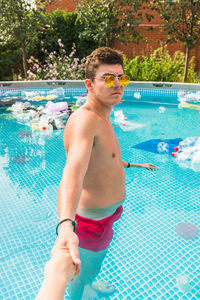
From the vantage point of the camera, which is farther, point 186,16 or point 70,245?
point 186,16

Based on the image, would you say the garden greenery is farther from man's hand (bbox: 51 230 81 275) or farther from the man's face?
man's hand (bbox: 51 230 81 275)

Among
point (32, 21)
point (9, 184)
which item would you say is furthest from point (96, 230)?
point (32, 21)

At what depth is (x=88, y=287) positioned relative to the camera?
81.4 inches

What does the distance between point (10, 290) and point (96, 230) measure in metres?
1.06

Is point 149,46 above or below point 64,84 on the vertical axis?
above

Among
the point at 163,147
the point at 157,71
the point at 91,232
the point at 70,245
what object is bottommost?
the point at 163,147

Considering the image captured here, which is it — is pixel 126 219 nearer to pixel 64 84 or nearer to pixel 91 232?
pixel 91 232

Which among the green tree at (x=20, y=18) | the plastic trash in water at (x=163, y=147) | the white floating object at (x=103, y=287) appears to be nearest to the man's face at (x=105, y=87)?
the white floating object at (x=103, y=287)

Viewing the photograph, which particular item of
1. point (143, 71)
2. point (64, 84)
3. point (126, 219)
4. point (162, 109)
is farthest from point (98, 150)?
point (143, 71)

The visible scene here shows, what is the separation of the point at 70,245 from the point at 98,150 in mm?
793

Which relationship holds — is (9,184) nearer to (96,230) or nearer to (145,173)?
(145,173)

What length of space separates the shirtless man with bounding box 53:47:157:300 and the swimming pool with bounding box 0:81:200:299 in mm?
679

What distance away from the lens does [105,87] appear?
1.60m

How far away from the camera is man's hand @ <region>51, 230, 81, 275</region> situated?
787mm
